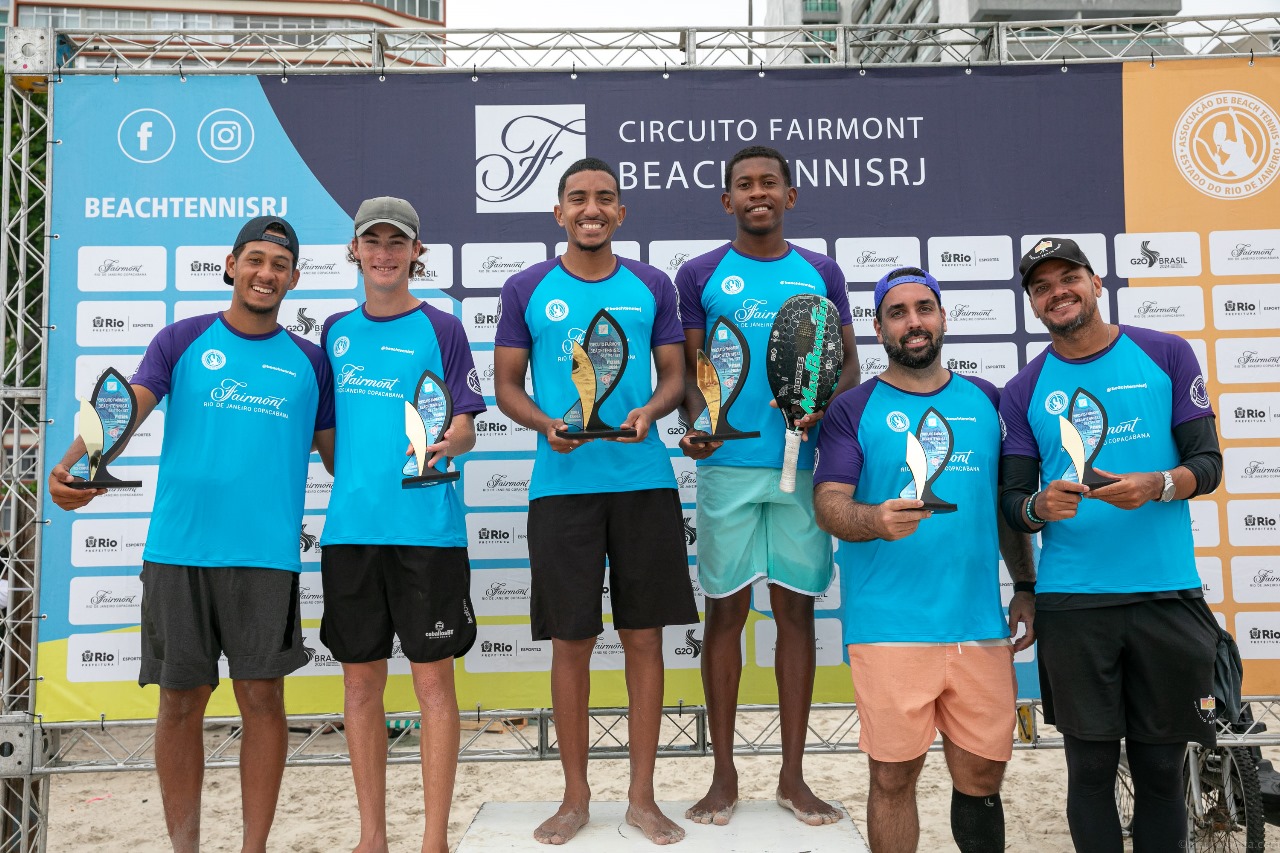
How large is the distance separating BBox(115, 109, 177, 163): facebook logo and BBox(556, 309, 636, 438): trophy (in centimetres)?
279

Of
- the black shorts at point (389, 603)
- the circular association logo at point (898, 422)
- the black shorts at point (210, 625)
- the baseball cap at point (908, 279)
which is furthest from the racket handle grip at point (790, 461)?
the black shorts at point (210, 625)

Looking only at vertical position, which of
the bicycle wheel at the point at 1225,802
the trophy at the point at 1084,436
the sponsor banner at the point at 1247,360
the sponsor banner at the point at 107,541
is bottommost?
the bicycle wheel at the point at 1225,802

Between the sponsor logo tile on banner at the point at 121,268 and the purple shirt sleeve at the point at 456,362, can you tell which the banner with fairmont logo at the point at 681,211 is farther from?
the purple shirt sleeve at the point at 456,362

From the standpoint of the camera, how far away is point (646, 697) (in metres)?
3.08

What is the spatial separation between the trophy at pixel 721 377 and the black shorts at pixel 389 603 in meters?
1.00

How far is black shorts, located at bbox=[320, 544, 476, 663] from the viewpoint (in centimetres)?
307

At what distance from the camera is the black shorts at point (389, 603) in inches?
121

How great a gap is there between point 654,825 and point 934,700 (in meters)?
0.98

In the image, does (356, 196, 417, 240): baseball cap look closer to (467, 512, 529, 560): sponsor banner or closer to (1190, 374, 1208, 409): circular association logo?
(467, 512, 529, 560): sponsor banner

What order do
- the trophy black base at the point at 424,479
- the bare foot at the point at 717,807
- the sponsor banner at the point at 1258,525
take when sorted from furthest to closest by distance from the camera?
the sponsor banner at the point at 1258,525 < the bare foot at the point at 717,807 < the trophy black base at the point at 424,479

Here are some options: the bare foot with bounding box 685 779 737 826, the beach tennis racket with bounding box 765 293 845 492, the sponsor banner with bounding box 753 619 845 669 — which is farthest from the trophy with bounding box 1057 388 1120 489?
the sponsor banner with bounding box 753 619 845 669

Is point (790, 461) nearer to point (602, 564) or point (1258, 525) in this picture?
point (602, 564)

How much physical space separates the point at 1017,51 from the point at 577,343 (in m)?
3.32

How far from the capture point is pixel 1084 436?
2.75 meters
